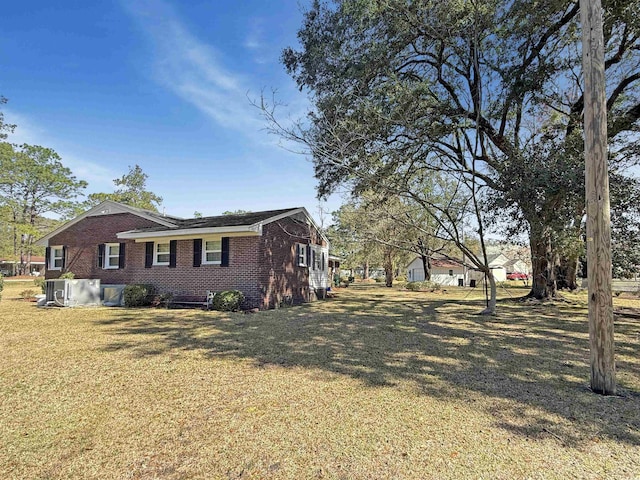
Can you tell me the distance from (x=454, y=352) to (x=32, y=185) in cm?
4441

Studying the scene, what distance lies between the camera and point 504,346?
7168mm

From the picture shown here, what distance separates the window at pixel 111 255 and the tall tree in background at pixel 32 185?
1017 inches

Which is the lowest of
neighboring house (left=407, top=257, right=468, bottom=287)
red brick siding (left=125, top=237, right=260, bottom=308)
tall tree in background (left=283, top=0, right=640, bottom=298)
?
neighboring house (left=407, top=257, right=468, bottom=287)

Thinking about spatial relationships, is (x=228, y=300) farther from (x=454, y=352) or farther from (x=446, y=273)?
(x=446, y=273)

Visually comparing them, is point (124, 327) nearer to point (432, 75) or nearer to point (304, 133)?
point (304, 133)

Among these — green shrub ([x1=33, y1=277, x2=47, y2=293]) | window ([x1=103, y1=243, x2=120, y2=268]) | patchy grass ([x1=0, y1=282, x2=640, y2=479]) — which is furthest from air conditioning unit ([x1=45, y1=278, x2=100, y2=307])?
patchy grass ([x1=0, y1=282, x2=640, y2=479])

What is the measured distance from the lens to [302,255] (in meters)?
16.4

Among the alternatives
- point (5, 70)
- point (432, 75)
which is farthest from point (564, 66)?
point (5, 70)

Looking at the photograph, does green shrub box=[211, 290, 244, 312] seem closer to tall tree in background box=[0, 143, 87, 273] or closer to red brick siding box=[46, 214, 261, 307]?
red brick siding box=[46, 214, 261, 307]

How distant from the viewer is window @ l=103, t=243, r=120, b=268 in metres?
16.0

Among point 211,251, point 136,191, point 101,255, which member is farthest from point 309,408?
point 136,191

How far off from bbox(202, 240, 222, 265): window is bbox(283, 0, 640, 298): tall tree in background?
5045mm

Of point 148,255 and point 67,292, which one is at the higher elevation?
point 148,255

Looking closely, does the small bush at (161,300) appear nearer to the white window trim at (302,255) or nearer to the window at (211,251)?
the window at (211,251)
